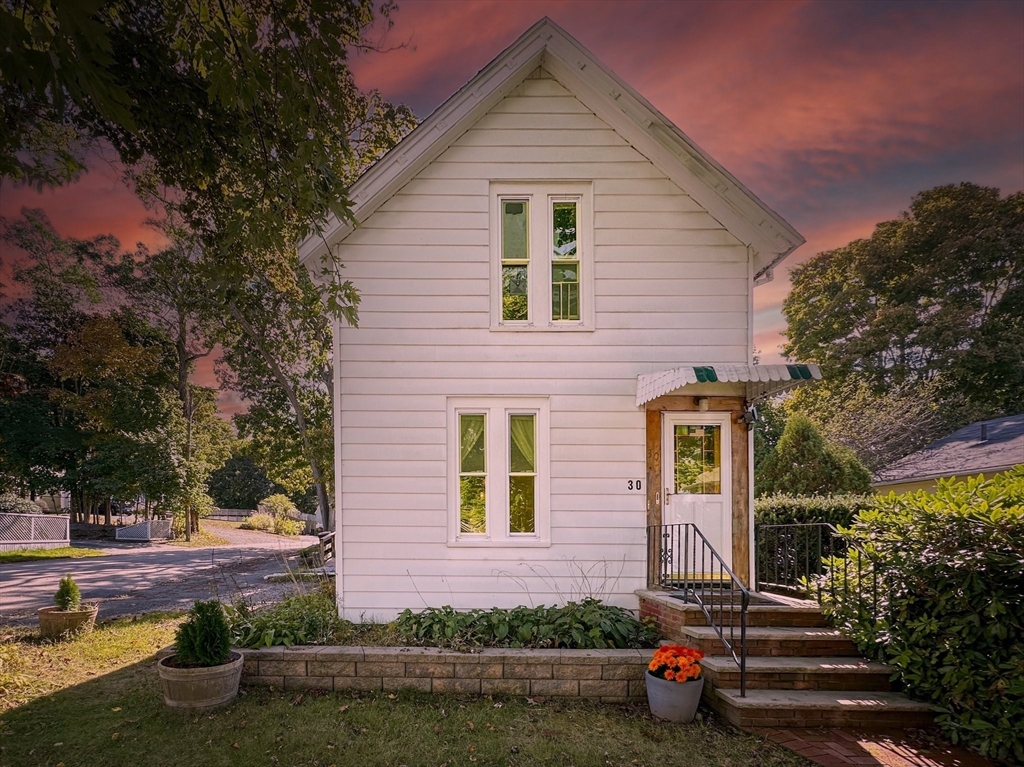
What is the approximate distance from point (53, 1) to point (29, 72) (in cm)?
43

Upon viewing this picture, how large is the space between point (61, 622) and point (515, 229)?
852 centimetres

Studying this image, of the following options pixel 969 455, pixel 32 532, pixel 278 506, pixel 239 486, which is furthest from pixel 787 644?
pixel 239 486

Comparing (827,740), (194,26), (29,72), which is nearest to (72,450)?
(194,26)

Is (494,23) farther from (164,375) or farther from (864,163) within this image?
(164,375)

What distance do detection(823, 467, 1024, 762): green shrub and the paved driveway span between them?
7.88 meters

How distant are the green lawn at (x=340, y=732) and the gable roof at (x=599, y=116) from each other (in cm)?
535

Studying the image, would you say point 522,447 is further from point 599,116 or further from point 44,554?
point 44,554

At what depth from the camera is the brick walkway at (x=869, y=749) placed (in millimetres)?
4387

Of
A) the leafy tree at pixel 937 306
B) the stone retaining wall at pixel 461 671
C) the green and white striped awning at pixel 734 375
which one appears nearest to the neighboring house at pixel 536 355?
the green and white striped awning at pixel 734 375

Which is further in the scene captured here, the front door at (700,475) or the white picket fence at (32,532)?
the white picket fence at (32,532)

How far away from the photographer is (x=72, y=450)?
21.5 m

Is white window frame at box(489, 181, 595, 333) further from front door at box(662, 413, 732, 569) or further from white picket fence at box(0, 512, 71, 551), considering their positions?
white picket fence at box(0, 512, 71, 551)

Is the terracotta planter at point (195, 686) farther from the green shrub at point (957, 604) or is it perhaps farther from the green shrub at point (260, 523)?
the green shrub at point (260, 523)

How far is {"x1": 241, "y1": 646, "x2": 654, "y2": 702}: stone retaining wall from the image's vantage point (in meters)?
5.71
